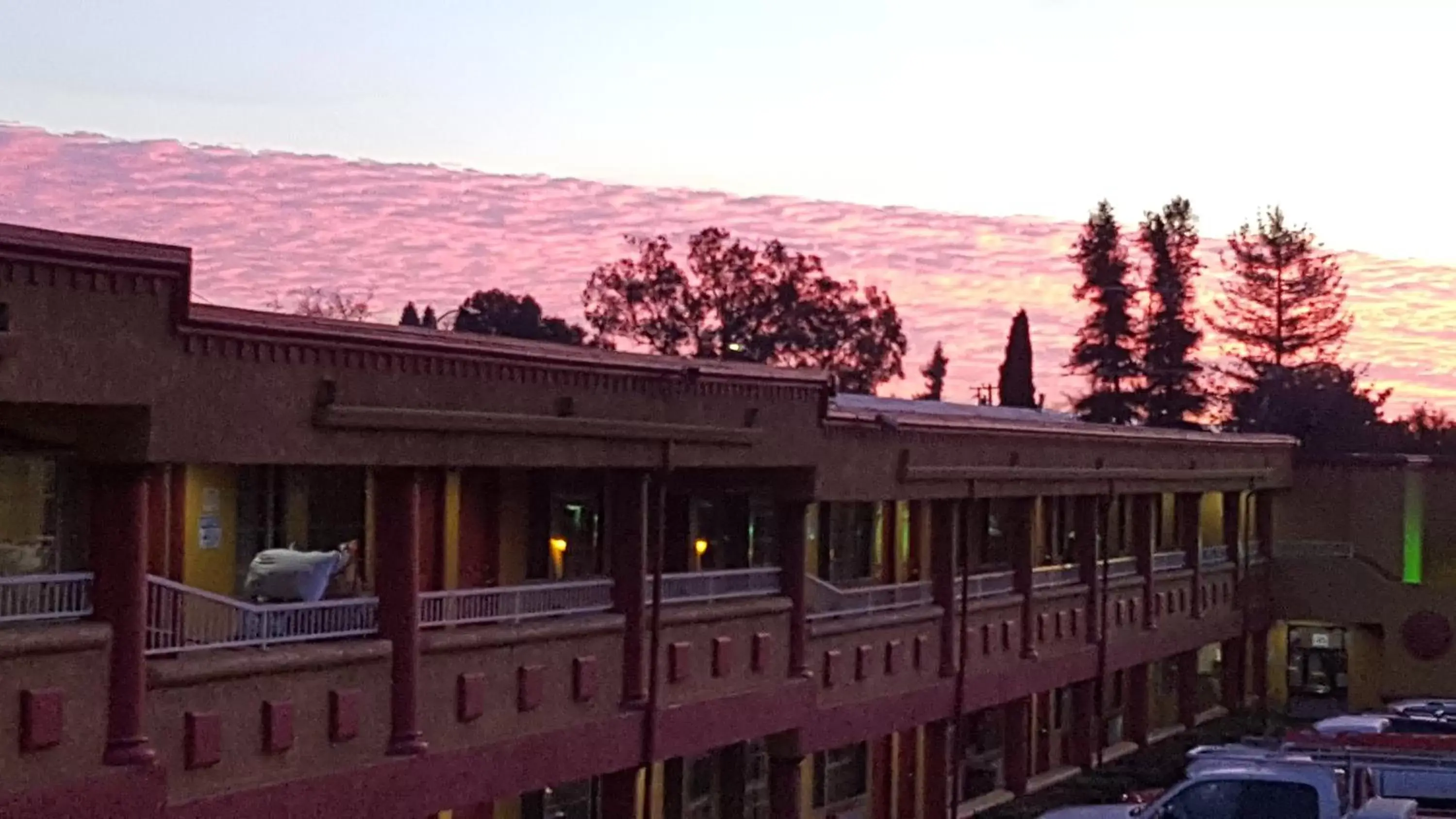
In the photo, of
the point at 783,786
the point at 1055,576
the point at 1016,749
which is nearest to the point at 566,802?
the point at 783,786

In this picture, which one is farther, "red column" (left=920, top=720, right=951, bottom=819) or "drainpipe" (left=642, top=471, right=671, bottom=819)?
"red column" (left=920, top=720, right=951, bottom=819)

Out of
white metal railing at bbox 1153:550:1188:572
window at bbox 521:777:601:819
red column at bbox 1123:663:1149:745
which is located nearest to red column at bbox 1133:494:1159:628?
white metal railing at bbox 1153:550:1188:572

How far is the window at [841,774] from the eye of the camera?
3731cm

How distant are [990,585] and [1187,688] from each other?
→ 18.6 m

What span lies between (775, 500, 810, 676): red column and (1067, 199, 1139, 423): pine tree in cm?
8552

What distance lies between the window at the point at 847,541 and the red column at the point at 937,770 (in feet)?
10.3

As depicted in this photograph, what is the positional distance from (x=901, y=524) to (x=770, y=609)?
437 inches

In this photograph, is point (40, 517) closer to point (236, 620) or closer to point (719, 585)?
point (236, 620)

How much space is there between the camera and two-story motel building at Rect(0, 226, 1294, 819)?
57.2 ft

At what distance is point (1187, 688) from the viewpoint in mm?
57812

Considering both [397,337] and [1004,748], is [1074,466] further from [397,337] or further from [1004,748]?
[397,337]

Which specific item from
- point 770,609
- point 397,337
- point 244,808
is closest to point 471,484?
point 770,609

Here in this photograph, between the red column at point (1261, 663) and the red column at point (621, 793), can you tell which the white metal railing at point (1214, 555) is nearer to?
the red column at point (1261, 663)

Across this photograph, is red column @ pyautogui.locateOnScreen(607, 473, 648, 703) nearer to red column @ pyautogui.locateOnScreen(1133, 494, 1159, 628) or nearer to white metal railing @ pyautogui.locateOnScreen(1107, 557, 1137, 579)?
white metal railing @ pyautogui.locateOnScreen(1107, 557, 1137, 579)
